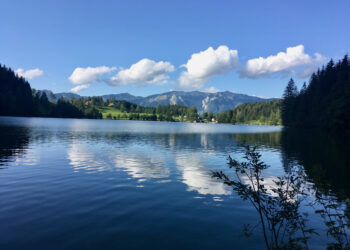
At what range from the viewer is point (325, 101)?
8969 centimetres

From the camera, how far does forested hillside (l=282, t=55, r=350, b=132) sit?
69.8m

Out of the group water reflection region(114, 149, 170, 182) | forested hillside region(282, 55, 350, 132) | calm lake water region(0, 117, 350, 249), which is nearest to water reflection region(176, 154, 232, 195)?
calm lake water region(0, 117, 350, 249)

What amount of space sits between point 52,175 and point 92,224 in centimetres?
1294

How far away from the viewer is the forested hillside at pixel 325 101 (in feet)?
229

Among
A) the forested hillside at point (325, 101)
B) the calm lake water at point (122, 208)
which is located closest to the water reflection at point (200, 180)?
the calm lake water at point (122, 208)

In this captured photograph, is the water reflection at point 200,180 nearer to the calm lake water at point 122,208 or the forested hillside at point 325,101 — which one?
the calm lake water at point 122,208

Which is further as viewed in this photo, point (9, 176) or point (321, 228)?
point (9, 176)

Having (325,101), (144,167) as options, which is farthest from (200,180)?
(325,101)

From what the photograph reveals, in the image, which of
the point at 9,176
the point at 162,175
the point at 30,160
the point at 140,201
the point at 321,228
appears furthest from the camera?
the point at 30,160

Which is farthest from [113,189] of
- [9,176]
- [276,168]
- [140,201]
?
[276,168]

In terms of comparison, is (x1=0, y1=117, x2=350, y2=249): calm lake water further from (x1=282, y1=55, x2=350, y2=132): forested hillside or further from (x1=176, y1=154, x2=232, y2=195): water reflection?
(x1=282, y1=55, x2=350, y2=132): forested hillside

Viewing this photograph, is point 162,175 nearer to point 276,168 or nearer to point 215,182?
point 215,182

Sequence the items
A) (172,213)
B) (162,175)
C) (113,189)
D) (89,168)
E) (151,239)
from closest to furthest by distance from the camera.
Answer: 1. (151,239)
2. (172,213)
3. (113,189)
4. (162,175)
5. (89,168)

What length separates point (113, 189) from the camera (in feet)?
60.1
